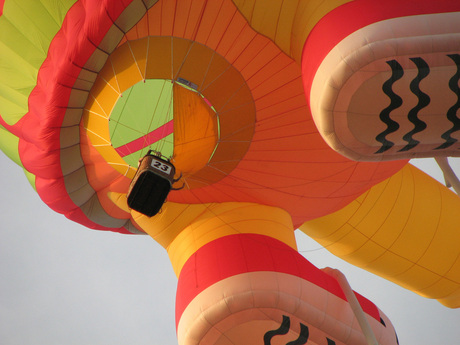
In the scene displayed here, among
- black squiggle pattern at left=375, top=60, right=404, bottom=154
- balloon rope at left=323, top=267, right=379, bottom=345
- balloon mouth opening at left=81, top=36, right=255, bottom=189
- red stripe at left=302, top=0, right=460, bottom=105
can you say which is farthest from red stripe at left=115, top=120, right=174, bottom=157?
balloon rope at left=323, top=267, right=379, bottom=345

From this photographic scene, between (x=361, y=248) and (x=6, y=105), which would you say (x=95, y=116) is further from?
(x=361, y=248)

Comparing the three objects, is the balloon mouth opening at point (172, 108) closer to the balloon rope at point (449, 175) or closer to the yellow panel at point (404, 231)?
the yellow panel at point (404, 231)

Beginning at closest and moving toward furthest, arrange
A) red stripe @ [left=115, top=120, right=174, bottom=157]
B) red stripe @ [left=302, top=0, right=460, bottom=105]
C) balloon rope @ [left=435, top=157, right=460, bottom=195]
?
red stripe @ [left=302, top=0, right=460, bottom=105] < red stripe @ [left=115, top=120, right=174, bottom=157] < balloon rope @ [left=435, top=157, right=460, bottom=195]

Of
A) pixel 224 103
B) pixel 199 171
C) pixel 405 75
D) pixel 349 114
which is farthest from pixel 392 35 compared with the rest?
pixel 199 171

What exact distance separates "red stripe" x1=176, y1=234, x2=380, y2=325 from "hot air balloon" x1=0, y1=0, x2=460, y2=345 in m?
0.01

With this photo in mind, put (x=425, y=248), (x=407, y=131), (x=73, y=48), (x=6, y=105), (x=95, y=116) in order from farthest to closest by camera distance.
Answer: (x=425, y=248)
(x=6, y=105)
(x=95, y=116)
(x=73, y=48)
(x=407, y=131)

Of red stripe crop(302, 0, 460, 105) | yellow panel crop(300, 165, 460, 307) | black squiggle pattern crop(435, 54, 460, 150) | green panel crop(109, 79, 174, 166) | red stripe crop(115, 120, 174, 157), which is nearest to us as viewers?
black squiggle pattern crop(435, 54, 460, 150)

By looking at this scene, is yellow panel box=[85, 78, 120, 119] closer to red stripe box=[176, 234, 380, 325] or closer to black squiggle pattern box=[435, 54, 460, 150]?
red stripe box=[176, 234, 380, 325]

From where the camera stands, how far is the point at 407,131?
2.96 meters

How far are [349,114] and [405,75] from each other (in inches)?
13.2

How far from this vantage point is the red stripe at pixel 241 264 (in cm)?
369

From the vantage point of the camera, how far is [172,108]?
366 centimetres

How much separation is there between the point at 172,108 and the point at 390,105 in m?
1.43

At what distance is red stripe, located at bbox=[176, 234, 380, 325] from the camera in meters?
3.69
